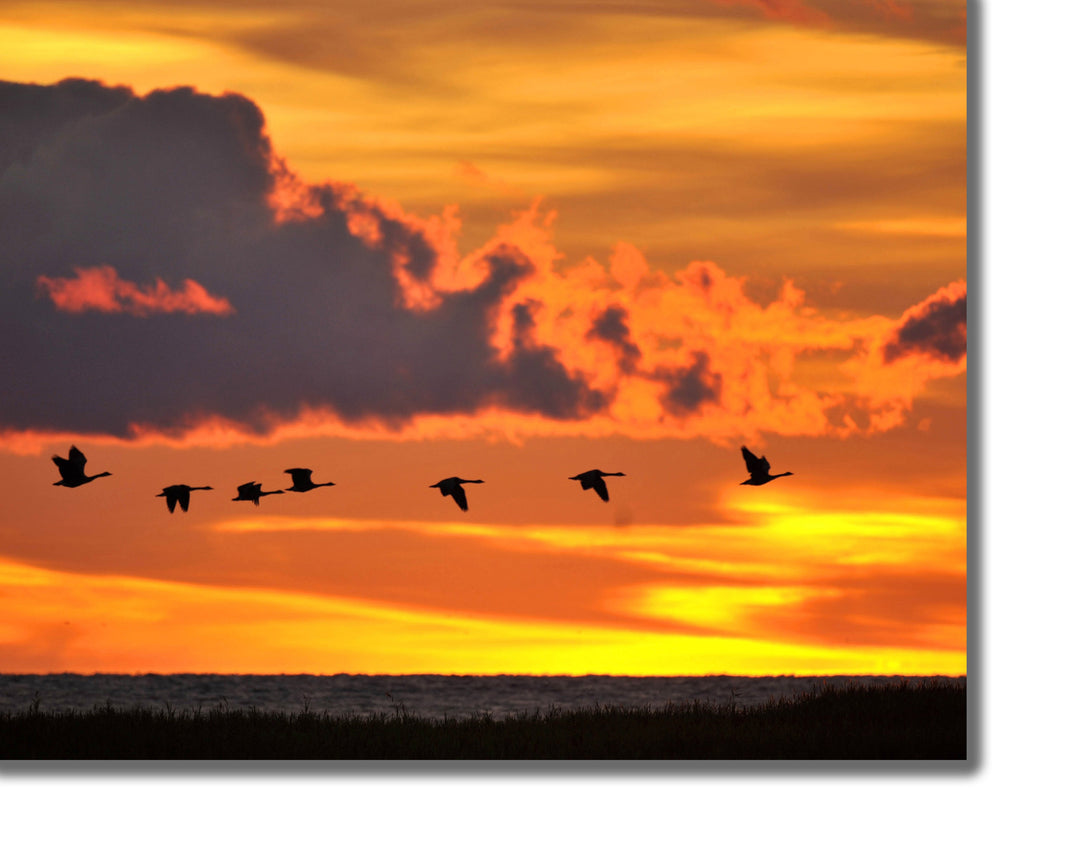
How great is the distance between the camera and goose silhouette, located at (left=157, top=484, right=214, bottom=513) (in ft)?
47.5

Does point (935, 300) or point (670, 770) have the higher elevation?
point (935, 300)

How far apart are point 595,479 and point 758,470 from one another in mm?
1509

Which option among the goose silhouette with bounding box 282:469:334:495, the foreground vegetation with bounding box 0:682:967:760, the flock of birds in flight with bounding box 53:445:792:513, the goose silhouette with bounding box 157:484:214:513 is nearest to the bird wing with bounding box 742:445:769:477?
the flock of birds in flight with bounding box 53:445:792:513

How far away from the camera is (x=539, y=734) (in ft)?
47.6

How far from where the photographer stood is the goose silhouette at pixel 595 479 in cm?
1434

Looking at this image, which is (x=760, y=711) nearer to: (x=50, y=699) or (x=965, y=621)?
(x=965, y=621)

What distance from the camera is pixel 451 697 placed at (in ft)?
87.5

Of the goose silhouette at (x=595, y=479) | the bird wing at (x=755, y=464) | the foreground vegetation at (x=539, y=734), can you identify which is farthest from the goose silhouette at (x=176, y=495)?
the bird wing at (x=755, y=464)

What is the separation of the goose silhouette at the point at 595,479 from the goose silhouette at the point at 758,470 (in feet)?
3.92

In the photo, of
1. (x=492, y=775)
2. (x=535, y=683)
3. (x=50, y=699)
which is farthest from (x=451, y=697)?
(x=492, y=775)

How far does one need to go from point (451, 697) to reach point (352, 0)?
14965 millimetres

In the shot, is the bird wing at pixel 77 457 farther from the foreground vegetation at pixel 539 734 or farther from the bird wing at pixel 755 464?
the bird wing at pixel 755 464

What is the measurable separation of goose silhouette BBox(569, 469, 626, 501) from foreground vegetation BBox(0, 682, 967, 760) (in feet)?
7.49

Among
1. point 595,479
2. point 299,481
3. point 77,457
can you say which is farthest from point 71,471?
point 595,479
